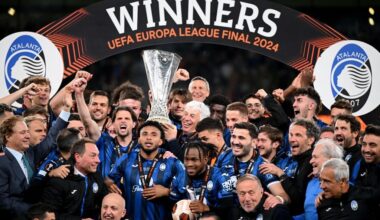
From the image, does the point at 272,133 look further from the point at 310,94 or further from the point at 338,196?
the point at 338,196

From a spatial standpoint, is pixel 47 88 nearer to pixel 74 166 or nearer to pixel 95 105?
pixel 95 105

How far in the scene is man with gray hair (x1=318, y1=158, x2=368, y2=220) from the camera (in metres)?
9.02

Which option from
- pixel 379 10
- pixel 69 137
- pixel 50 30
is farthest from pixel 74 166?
pixel 379 10

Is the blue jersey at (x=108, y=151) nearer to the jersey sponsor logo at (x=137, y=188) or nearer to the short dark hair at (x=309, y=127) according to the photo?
the jersey sponsor logo at (x=137, y=188)

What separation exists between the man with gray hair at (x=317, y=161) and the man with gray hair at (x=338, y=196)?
0.19 metres

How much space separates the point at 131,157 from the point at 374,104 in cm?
364

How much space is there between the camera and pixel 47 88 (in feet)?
36.3

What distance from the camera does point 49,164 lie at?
32.5 ft

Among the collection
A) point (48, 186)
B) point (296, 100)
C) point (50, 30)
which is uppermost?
point (50, 30)

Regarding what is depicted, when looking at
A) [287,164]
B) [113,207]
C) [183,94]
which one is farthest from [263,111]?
[113,207]

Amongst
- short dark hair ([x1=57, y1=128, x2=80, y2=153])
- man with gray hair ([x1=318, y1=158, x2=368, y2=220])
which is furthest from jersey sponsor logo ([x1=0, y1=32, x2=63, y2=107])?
man with gray hair ([x1=318, y1=158, x2=368, y2=220])

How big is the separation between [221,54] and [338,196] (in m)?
4.48

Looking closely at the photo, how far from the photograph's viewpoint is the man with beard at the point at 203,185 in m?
9.65

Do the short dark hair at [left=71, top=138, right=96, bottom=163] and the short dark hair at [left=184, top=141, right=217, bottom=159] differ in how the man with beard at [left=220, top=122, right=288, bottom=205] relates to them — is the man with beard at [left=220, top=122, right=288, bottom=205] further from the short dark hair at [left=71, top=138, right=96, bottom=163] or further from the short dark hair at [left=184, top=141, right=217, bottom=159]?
the short dark hair at [left=71, top=138, right=96, bottom=163]
